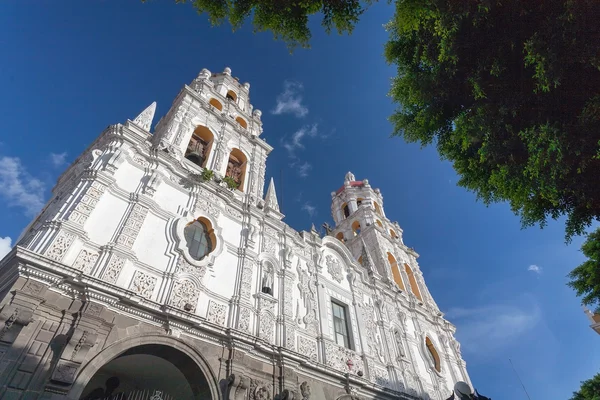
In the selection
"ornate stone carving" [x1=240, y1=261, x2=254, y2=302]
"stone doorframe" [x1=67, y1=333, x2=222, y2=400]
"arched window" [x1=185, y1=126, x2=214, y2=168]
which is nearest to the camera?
"stone doorframe" [x1=67, y1=333, x2=222, y2=400]

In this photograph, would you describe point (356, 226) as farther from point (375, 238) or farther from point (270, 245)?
point (270, 245)

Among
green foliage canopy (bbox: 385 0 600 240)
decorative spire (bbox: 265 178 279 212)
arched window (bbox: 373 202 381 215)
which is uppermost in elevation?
arched window (bbox: 373 202 381 215)

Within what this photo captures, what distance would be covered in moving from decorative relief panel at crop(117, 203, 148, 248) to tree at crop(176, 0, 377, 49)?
5.95 meters

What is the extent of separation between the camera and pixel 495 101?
19.6ft

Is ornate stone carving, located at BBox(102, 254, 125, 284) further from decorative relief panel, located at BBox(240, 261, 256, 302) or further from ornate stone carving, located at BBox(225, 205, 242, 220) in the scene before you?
ornate stone carving, located at BBox(225, 205, 242, 220)

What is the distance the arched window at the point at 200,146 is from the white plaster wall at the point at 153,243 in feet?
A: 14.4

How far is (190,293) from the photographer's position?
360 inches

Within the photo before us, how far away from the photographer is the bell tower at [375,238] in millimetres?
20484

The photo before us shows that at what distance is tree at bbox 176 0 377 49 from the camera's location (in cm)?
560

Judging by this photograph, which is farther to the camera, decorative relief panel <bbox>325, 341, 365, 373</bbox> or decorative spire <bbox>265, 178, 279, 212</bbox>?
decorative spire <bbox>265, 178, 279, 212</bbox>

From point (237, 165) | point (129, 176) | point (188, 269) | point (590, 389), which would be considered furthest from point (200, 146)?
point (590, 389)

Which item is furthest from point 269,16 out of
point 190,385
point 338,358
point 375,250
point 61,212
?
point 375,250

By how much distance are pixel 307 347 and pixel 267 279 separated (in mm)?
2649

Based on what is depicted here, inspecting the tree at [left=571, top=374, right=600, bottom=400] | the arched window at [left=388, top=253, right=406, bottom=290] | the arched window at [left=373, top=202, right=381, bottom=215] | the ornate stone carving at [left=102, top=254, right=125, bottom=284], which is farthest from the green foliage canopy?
the arched window at [left=373, top=202, right=381, bottom=215]
